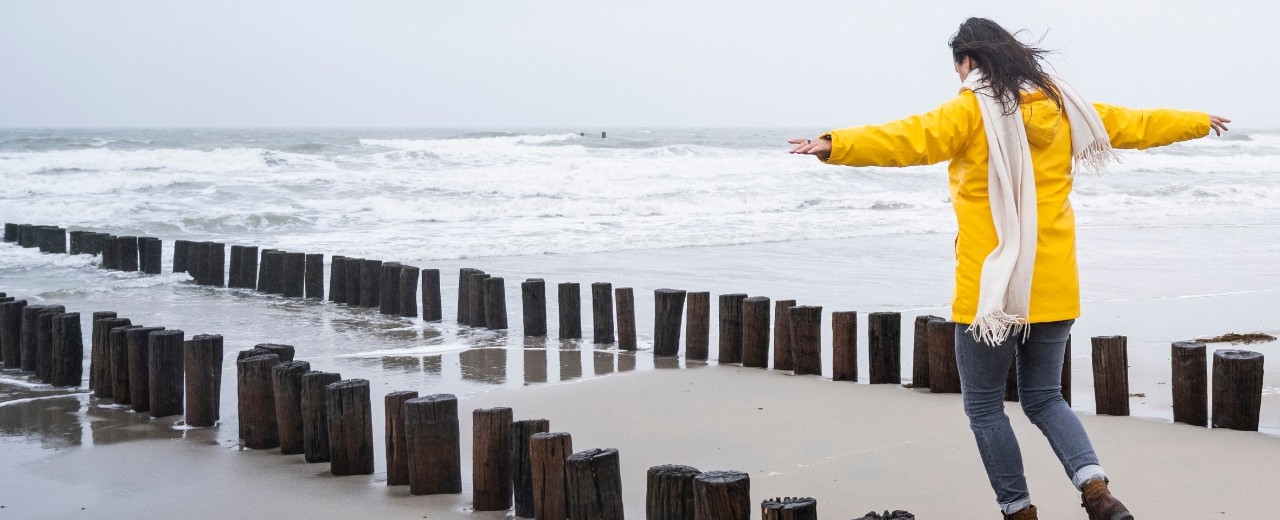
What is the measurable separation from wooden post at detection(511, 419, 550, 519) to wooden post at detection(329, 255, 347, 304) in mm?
6229

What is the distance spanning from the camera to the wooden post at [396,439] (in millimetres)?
4691

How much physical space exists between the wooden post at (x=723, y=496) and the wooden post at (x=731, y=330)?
388 cm

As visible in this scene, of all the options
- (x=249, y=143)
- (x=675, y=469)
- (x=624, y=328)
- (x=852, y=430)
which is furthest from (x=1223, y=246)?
(x=249, y=143)

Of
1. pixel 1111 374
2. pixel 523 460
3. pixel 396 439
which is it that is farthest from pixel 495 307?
pixel 1111 374

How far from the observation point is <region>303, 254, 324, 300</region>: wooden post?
10359 millimetres

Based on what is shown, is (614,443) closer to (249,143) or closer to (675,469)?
(675,469)

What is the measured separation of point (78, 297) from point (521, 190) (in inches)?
605

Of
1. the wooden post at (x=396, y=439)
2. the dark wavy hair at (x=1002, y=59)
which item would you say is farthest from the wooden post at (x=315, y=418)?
the dark wavy hair at (x=1002, y=59)

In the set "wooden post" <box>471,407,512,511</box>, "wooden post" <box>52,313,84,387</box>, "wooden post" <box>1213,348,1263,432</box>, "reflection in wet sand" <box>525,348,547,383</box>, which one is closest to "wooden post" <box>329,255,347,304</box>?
"reflection in wet sand" <box>525,348,547,383</box>

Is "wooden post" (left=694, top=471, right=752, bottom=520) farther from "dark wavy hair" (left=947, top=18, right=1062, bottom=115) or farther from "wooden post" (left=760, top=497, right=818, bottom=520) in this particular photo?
"dark wavy hair" (left=947, top=18, right=1062, bottom=115)

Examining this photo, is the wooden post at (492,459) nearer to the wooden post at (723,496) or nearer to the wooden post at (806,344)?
the wooden post at (723,496)

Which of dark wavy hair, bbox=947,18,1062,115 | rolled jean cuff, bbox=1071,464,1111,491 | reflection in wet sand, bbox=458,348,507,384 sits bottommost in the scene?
reflection in wet sand, bbox=458,348,507,384

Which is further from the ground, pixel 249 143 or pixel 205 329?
pixel 249 143

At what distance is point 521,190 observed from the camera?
25.7 metres
